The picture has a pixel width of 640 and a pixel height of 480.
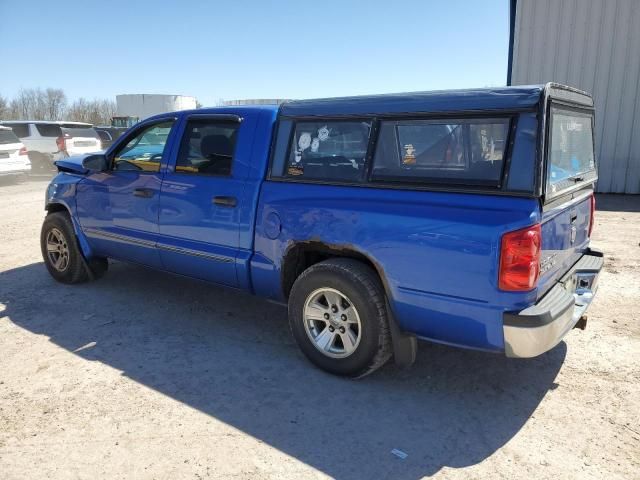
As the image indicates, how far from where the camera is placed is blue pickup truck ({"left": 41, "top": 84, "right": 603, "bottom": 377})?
2.75 meters

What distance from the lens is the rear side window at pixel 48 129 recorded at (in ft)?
59.1

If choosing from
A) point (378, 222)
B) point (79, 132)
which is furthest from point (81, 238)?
point (79, 132)

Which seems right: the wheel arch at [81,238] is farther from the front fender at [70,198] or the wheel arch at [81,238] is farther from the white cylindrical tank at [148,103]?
the white cylindrical tank at [148,103]

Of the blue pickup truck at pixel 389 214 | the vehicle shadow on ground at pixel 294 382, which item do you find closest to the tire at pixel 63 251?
the vehicle shadow on ground at pixel 294 382

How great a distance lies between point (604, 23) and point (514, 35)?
1928 millimetres

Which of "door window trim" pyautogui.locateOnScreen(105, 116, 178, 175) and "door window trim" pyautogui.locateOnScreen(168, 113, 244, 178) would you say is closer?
"door window trim" pyautogui.locateOnScreen(168, 113, 244, 178)

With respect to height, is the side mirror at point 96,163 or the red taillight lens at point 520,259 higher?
the side mirror at point 96,163

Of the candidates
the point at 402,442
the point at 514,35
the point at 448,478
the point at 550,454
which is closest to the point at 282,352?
the point at 402,442

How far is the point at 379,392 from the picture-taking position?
3.34 m

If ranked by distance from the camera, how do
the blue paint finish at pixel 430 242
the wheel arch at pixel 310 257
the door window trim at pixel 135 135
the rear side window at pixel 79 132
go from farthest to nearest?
1. the rear side window at pixel 79 132
2. the door window trim at pixel 135 135
3. the wheel arch at pixel 310 257
4. the blue paint finish at pixel 430 242

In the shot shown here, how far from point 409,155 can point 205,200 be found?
1742mm

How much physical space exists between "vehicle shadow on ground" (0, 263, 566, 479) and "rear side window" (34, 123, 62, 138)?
15.1 metres

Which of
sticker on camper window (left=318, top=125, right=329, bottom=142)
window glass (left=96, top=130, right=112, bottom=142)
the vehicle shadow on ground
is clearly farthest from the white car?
sticker on camper window (left=318, top=125, right=329, bottom=142)

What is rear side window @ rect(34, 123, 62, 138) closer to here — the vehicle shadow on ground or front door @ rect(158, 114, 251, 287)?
the vehicle shadow on ground
